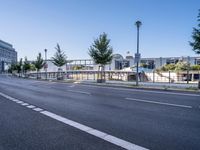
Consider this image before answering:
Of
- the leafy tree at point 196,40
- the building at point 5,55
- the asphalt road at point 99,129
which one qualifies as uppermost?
the building at point 5,55

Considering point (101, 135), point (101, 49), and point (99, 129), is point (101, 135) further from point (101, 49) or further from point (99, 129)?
point (101, 49)

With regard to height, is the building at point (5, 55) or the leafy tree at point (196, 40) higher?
the building at point (5, 55)

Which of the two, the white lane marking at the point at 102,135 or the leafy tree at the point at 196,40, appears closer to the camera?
the white lane marking at the point at 102,135

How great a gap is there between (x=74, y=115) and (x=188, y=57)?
88.7 meters

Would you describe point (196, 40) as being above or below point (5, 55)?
below

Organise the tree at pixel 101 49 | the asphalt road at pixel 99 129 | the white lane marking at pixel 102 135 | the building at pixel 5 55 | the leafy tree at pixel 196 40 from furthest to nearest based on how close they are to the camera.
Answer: the building at pixel 5 55
the tree at pixel 101 49
the leafy tree at pixel 196 40
the asphalt road at pixel 99 129
the white lane marking at pixel 102 135

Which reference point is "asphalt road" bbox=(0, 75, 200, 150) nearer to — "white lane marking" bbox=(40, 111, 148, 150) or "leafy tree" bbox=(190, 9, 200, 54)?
"white lane marking" bbox=(40, 111, 148, 150)

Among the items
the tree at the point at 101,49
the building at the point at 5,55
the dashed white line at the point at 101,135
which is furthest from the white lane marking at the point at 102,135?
the building at the point at 5,55

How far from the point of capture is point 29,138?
4.90 m

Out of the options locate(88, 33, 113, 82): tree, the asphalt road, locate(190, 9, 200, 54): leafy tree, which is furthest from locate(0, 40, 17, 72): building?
the asphalt road

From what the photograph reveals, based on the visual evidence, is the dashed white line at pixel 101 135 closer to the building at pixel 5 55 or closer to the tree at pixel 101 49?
the tree at pixel 101 49

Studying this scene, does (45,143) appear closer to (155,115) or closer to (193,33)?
(155,115)

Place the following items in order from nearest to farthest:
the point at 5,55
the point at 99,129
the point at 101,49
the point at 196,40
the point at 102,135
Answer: the point at 102,135 < the point at 99,129 < the point at 196,40 < the point at 101,49 < the point at 5,55

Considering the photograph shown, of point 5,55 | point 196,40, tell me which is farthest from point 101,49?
point 5,55
